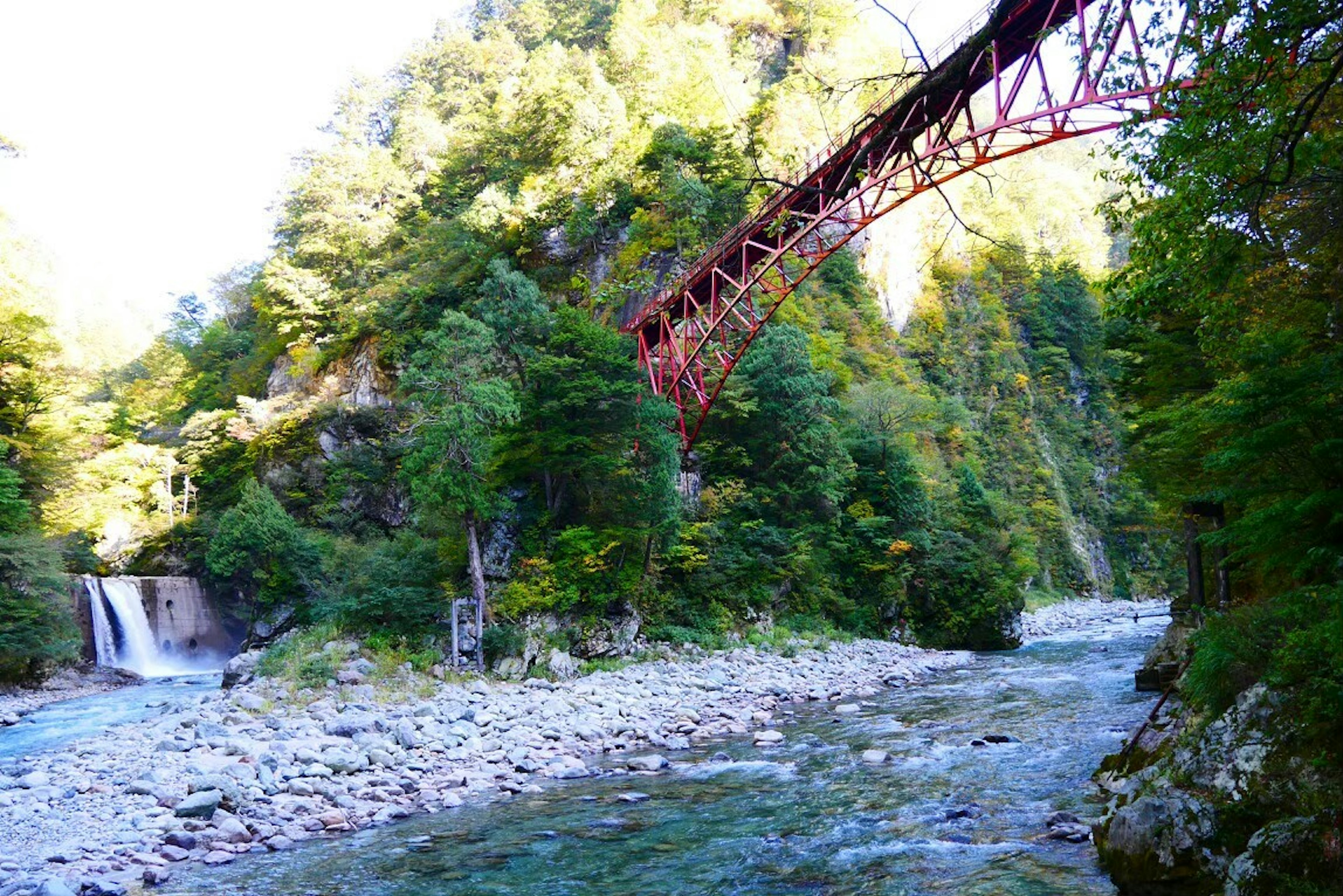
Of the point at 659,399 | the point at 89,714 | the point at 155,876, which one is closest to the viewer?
the point at 155,876

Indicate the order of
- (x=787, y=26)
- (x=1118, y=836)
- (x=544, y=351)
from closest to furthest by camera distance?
A: (x=1118, y=836)
(x=544, y=351)
(x=787, y=26)

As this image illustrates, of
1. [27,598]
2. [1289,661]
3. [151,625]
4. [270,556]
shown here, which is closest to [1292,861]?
[1289,661]

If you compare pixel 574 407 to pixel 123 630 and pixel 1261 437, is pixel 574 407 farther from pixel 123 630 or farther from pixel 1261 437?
pixel 123 630

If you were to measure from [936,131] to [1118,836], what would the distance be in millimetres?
14568

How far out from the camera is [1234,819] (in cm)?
459

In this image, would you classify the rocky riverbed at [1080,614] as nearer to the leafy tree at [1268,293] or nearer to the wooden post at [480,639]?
the wooden post at [480,639]

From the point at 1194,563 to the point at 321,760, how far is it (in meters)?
11.5

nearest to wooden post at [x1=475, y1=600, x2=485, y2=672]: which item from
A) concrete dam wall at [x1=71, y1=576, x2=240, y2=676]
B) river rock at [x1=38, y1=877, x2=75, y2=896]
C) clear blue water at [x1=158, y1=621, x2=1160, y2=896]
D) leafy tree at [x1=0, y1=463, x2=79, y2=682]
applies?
clear blue water at [x1=158, y1=621, x2=1160, y2=896]

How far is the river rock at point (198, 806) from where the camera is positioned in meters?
7.86

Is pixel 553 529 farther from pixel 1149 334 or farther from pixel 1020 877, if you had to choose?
pixel 1020 877

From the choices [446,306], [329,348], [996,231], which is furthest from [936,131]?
[996,231]

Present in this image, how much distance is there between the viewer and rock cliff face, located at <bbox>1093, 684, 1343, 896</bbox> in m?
3.98

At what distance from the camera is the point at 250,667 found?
16844mm

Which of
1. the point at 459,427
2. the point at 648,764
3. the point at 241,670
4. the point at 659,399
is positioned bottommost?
the point at 648,764
